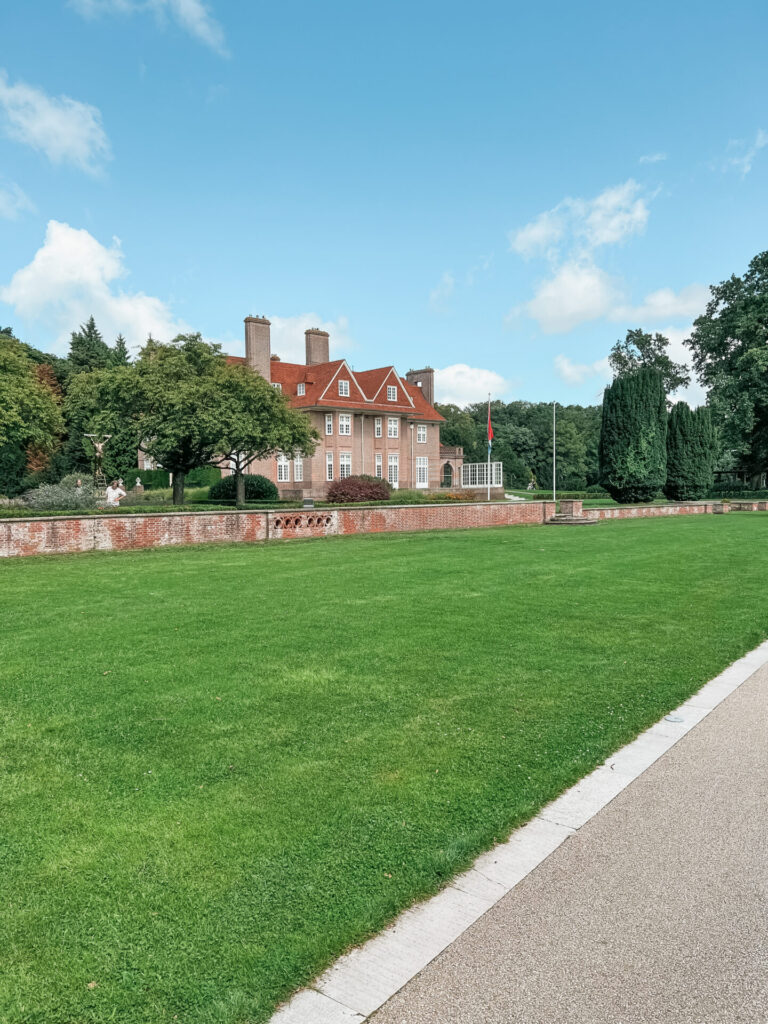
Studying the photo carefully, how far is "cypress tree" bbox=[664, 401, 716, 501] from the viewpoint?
41969mm

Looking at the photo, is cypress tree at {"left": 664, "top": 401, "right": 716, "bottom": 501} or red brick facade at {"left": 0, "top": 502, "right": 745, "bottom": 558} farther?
cypress tree at {"left": 664, "top": 401, "right": 716, "bottom": 501}

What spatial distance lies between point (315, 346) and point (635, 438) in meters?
27.9

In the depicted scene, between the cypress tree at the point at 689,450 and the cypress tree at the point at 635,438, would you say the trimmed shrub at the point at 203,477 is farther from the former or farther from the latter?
the cypress tree at the point at 689,450

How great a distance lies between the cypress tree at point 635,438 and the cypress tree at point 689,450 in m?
2.36

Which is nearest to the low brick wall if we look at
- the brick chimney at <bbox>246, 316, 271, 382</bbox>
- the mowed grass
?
the mowed grass

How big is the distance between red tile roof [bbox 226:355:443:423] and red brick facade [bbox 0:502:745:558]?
1040 inches

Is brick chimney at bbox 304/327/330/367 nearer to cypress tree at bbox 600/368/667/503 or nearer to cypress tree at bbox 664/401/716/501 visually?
cypress tree at bbox 600/368/667/503

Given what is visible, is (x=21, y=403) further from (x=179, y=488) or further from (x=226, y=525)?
(x=226, y=525)

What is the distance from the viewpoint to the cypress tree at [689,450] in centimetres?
4197

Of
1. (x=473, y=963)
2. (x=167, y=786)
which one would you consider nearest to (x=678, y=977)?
(x=473, y=963)

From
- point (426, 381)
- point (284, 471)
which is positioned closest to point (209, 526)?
point (284, 471)

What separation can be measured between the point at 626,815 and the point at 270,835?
1962mm

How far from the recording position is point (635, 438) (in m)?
39.0

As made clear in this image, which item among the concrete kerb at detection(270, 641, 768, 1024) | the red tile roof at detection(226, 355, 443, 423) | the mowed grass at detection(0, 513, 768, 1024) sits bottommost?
the concrete kerb at detection(270, 641, 768, 1024)
